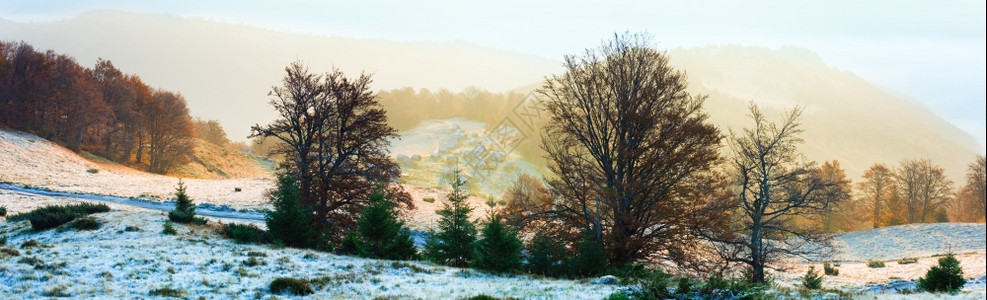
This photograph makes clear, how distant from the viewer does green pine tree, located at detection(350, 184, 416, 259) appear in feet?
66.1

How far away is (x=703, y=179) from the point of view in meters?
19.8

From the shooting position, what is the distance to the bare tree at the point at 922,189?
54906 mm

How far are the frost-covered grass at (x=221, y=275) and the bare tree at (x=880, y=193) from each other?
205 ft

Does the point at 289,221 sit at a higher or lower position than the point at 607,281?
higher

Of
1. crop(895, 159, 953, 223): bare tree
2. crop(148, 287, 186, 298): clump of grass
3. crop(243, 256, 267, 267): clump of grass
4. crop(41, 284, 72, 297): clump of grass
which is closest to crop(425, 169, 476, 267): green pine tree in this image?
crop(243, 256, 267, 267): clump of grass

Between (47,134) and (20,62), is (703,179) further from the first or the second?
(20,62)

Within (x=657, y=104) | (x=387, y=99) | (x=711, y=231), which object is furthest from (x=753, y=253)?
(x=387, y=99)

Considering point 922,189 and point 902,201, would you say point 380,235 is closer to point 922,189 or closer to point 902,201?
point 922,189

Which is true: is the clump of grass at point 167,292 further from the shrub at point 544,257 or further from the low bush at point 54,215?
the low bush at point 54,215

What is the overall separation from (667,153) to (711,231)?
3.26 meters

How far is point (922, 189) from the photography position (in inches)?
2274

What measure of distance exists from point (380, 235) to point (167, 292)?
9.10m

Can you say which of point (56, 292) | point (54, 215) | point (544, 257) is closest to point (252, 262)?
point (56, 292)

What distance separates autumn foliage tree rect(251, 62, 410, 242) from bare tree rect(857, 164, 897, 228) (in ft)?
197
